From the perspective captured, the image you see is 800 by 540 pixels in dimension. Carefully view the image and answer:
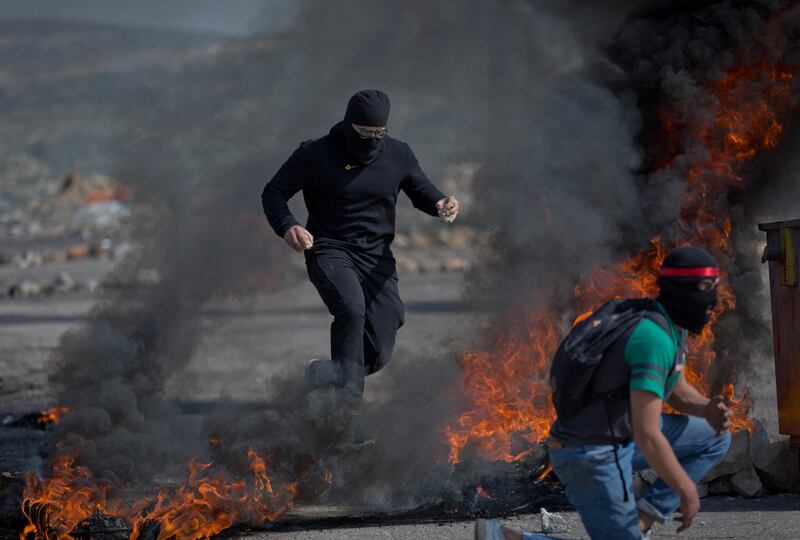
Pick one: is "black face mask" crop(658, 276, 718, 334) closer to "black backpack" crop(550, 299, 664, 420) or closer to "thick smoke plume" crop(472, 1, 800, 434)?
"black backpack" crop(550, 299, 664, 420)

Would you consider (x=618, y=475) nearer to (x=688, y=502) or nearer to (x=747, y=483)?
(x=688, y=502)

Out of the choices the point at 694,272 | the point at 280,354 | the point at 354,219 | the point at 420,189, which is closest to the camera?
the point at 694,272

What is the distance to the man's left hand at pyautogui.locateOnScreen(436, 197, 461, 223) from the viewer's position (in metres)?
6.30

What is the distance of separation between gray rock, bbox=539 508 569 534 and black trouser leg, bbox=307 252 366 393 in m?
1.31

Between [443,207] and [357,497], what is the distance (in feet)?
5.85

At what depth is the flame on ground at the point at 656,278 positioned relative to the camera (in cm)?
650

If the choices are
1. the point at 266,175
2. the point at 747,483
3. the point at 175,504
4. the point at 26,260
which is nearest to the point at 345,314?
the point at 175,504

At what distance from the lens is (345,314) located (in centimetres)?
606

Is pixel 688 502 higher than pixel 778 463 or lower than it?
higher

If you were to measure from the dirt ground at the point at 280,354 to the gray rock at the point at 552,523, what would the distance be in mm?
52

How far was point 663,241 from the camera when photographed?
691 cm

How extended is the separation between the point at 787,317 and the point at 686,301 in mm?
2356

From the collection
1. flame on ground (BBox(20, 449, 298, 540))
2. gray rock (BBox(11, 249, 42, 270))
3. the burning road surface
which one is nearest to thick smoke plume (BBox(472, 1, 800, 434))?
the burning road surface

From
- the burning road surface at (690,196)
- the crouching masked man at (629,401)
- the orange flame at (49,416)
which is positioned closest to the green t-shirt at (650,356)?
the crouching masked man at (629,401)
